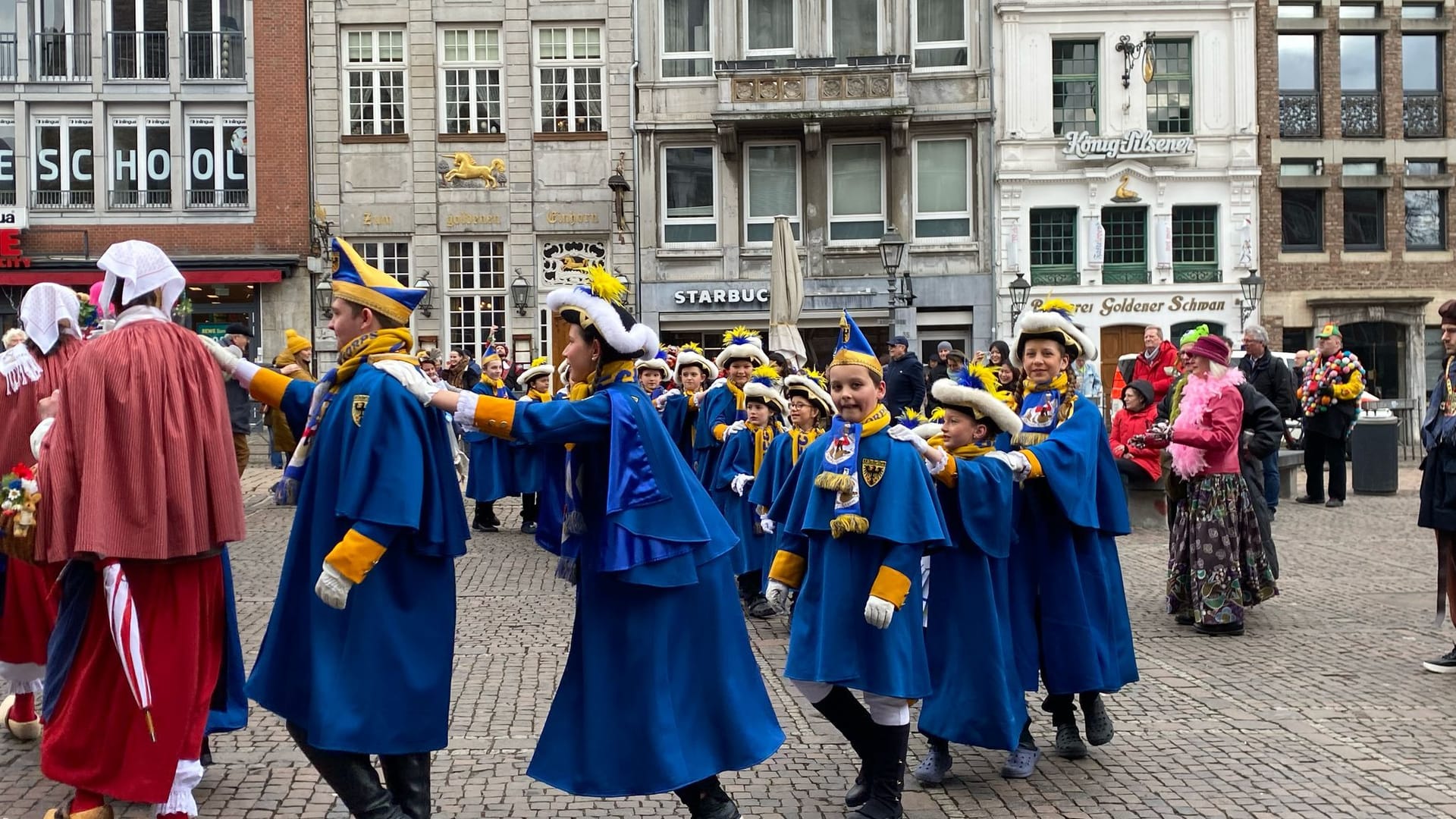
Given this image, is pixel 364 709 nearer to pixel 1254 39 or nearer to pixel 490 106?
pixel 490 106

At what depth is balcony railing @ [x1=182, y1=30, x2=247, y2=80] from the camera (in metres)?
29.4

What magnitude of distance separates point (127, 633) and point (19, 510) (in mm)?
832

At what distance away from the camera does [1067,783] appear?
18.8ft

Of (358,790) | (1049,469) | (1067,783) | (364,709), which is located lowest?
(1067,783)

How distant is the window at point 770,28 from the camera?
29.5 meters

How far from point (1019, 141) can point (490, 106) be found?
37.9 ft

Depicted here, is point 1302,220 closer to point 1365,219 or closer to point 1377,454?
point 1365,219

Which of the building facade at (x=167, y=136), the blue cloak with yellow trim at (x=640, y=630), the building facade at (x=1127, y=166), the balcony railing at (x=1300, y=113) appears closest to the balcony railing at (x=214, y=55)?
the building facade at (x=167, y=136)

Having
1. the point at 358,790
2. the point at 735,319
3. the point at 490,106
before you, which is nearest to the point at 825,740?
the point at 358,790

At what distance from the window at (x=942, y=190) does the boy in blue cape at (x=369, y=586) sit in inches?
1017

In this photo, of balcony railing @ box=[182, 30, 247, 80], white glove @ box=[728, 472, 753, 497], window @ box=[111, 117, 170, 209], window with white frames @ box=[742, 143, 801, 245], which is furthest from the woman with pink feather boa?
window @ box=[111, 117, 170, 209]

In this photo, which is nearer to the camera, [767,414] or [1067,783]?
[1067,783]

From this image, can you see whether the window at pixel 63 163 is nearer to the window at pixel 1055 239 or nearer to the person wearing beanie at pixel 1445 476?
the window at pixel 1055 239

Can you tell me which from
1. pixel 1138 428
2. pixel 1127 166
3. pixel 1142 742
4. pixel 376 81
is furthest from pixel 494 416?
pixel 376 81
